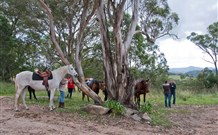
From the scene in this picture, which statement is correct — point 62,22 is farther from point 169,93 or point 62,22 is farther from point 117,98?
point 117,98

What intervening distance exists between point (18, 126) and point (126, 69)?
5.72 meters

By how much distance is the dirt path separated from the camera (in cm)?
1007

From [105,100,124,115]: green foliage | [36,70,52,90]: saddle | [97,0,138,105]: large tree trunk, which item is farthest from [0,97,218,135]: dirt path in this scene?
[97,0,138,105]: large tree trunk

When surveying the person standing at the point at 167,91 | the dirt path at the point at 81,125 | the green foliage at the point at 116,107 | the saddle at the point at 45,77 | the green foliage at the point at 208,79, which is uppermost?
the green foliage at the point at 208,79

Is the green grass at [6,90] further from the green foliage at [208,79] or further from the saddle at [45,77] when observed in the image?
the green foliage at [208,79]

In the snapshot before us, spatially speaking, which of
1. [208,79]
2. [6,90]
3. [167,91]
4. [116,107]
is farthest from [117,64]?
[208,79]

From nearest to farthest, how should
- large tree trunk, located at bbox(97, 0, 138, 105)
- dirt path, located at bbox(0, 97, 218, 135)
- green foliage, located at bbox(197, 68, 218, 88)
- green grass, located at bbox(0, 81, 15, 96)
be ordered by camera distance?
1. dirt path, located at bbox(0, 97, 218, 135)
2. large tree trunk, located at bbox(97, 0, 138, 105)
3. green grass, located at bbox(0, 81, 15, 96)
4. green foliage, located at bbox(197, 68, 218, 88)

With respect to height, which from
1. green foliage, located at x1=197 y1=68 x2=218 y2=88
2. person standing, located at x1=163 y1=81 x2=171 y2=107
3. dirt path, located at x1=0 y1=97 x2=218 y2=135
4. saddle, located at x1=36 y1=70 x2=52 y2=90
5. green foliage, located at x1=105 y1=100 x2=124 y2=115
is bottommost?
dirt path, located at x1=0 y1=97 x2=218 y2=135

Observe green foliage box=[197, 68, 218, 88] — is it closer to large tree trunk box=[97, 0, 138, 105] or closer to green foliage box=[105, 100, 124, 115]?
large tree trunk box=[97, 0, 138, 105]

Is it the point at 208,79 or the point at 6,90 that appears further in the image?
the point at 208,79

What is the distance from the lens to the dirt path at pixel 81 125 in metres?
10.1

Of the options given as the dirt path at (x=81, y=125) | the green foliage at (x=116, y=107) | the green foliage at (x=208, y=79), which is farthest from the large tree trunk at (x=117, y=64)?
the green foliage at (x=208, y=79)

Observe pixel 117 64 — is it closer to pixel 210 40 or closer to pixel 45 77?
pixel 45 77

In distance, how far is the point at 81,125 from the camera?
11188 millimetres
